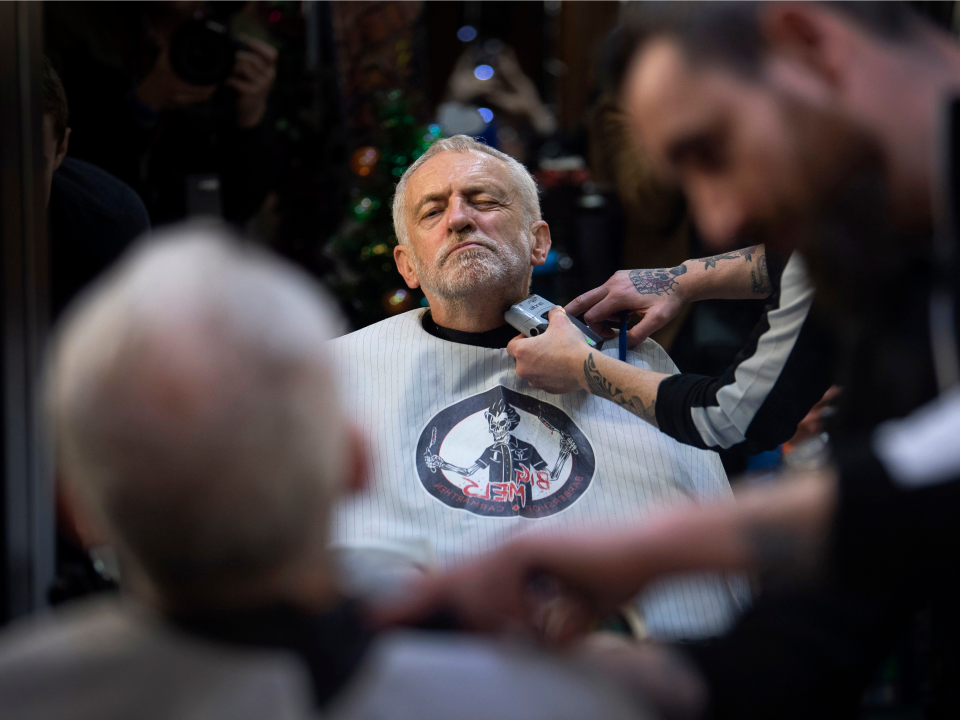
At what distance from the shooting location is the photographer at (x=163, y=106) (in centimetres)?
175

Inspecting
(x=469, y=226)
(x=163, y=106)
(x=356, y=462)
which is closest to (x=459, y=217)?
(x=469, y=226)

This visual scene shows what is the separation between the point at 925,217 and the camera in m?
0.75

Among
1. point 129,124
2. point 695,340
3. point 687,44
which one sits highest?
point 129,124

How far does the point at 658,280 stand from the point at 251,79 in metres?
1.60

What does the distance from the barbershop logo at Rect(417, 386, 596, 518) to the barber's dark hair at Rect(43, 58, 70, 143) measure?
3.27ft

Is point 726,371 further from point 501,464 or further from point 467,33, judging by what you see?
point 467,33

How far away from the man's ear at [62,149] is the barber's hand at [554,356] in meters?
1.05

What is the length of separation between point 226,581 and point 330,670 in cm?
11

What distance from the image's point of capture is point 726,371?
1482 millimetres

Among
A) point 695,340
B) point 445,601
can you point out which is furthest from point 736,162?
point 695,340

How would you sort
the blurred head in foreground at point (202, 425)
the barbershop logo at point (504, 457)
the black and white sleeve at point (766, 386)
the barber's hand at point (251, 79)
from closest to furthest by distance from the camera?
the blurred head in foreground at point (202, 425) → the black and white sleeve at point (766, 386) → the barbershop logo at point (504, 457) → the barber's hand at point (251, 79)

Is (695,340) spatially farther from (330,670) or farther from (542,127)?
(542,127)

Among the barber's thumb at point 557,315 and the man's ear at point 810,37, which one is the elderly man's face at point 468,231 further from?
the man's ear at point 810,37

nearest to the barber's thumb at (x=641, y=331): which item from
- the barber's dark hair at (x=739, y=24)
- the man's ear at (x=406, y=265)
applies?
the man's ear at (x=406, y=265)
